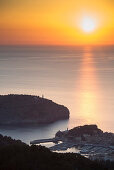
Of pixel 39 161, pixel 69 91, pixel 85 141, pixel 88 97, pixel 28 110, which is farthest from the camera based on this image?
pixel 69 91

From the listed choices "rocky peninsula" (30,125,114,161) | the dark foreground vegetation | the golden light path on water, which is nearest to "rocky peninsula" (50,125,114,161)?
"rocky peninsula" (30,125,114,161)

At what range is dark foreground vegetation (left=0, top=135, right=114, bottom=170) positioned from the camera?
9984 mm

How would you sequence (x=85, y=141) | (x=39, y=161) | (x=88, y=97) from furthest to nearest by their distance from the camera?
(x=88, y=97)
(x=85, y=141)
(x=39, y=161)

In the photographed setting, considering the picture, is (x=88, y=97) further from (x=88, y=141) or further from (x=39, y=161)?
(x=39, y=161)

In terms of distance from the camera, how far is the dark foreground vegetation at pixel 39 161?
998cm

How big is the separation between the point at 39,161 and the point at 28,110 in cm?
1545

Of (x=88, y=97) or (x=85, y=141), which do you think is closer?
(x=85, y=141)

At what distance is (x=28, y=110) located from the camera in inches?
1016

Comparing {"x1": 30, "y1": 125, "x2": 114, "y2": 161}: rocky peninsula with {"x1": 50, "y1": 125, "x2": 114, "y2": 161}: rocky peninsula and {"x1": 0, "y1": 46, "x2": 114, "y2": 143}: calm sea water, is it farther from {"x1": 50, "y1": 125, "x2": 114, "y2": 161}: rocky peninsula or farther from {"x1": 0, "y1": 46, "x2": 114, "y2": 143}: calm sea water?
{"x1": 0, "y1": 46, "x2": 114, "y2": 143}: calm sea water

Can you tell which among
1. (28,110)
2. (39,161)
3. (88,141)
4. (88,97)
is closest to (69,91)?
(88,97)

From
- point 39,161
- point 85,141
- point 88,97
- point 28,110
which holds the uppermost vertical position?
point 88,97

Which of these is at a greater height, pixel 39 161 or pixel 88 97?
pixel 88 97

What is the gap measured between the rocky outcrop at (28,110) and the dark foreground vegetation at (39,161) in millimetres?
13287

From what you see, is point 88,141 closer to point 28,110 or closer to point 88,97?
point 28,110
